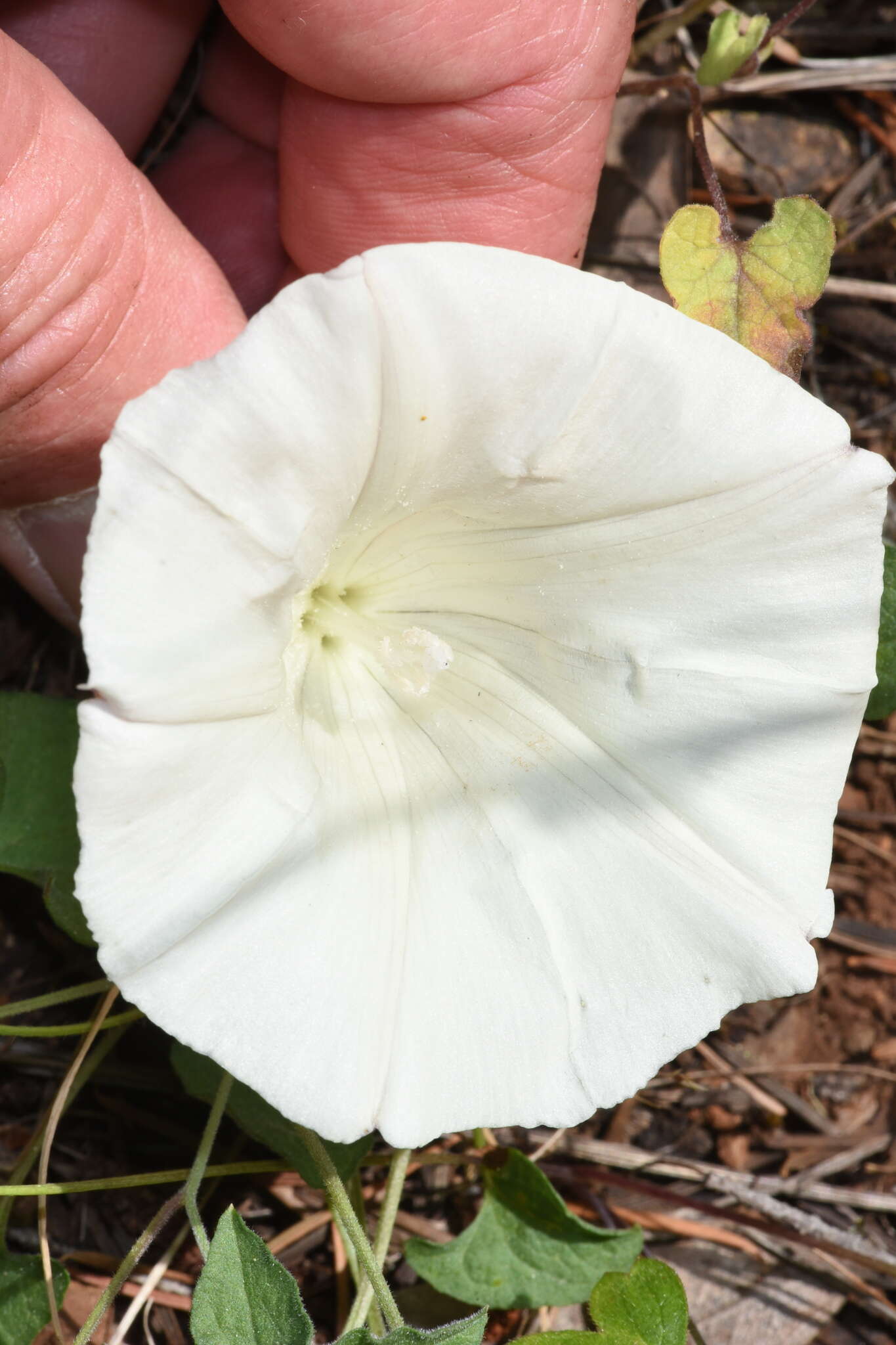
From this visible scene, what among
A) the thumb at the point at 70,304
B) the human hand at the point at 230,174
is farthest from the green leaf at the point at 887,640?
the thumb at the point at 70,304

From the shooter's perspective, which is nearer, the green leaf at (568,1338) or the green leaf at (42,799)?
the green leaf at (568,1338)

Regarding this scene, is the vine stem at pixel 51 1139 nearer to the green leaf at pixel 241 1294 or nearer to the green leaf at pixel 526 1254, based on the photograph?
the green leaf at pixel 241 1294

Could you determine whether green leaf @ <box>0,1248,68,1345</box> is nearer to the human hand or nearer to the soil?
the soil

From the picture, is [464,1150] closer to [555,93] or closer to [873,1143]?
[873,1143]

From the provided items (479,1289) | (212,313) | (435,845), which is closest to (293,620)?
(435,845)

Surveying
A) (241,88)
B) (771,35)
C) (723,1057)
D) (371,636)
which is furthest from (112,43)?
(723,1057)
